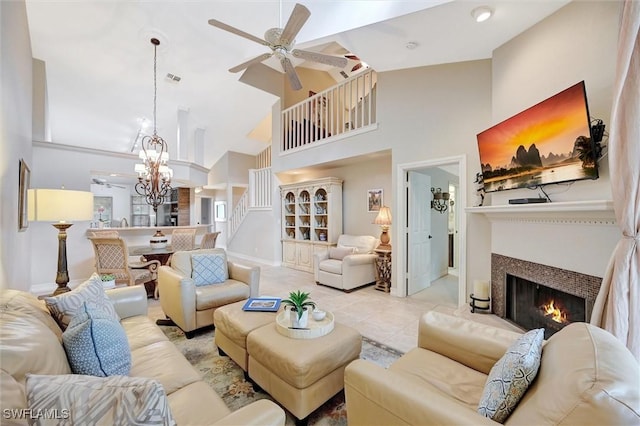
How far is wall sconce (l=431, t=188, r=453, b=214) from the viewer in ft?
16.2

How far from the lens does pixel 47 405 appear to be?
26.0 inches

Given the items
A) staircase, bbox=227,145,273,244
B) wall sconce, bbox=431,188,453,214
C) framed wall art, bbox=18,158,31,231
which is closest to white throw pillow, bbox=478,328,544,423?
framed wall art, bbox=18,158,31,231

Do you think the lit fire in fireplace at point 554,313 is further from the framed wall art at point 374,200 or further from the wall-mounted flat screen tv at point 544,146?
the framed wall art at point 374,200

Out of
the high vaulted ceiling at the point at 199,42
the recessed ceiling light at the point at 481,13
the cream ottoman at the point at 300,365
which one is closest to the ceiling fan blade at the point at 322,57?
the high vaulted ceiling at the point at 199,42

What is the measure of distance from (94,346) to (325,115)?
5119 millimetres

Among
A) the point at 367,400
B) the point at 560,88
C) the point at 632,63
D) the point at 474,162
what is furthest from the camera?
the point at 474,162

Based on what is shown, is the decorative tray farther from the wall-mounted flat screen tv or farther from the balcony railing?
the balcony railing

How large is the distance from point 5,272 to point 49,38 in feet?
12.8

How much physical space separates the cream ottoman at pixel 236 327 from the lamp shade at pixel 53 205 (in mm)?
1477

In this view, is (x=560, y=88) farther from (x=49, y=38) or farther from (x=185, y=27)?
(x=49, y=38)

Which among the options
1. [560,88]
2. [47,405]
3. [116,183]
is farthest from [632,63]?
[116,183]

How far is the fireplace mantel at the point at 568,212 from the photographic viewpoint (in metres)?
1.77

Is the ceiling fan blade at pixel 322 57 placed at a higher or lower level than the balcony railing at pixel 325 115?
lower

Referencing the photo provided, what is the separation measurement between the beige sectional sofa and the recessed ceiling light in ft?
10.9
